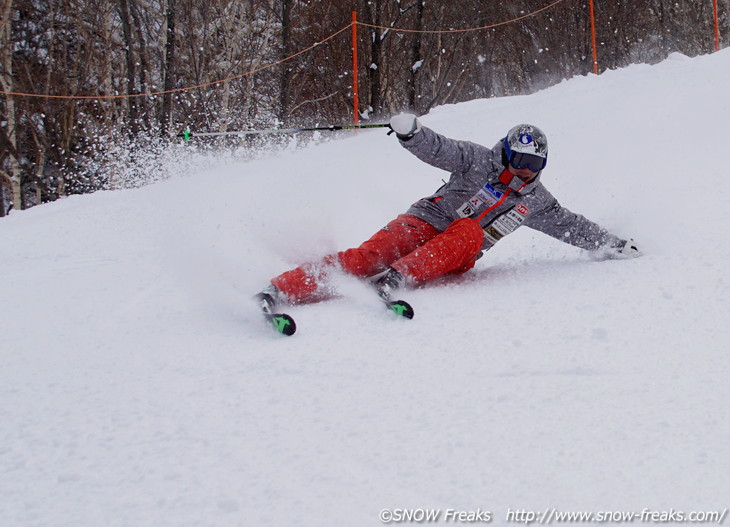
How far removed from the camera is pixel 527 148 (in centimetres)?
351

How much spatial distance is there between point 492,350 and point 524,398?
1.44ft

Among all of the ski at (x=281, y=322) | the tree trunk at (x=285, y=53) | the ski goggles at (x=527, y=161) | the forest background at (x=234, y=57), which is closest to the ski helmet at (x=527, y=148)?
the ski goggles at (x=527, y=161)

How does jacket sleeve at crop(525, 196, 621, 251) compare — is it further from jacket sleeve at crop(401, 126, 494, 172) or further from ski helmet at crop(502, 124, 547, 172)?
jacket sleeve at crop(401, 126, 494, 172)

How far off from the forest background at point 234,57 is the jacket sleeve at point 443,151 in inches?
395

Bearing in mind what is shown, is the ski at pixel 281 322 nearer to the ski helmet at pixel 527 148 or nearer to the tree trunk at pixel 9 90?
the ski helmet at pixel 527 148

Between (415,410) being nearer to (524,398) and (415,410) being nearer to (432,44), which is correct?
(524,398)

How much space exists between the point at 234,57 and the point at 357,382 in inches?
668

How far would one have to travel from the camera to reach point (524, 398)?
206 cm

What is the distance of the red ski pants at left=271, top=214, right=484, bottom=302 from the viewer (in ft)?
10.6

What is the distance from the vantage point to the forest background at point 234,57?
15.5 metres

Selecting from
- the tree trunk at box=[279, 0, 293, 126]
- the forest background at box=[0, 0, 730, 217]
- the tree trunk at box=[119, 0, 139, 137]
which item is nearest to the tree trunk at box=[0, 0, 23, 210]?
the forest background at box=[0, 0, 730, 217]

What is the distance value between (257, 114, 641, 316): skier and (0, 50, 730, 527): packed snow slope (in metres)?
0.13

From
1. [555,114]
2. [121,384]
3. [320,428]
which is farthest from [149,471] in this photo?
[555,114]

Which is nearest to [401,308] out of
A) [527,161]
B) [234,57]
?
[527,161]
